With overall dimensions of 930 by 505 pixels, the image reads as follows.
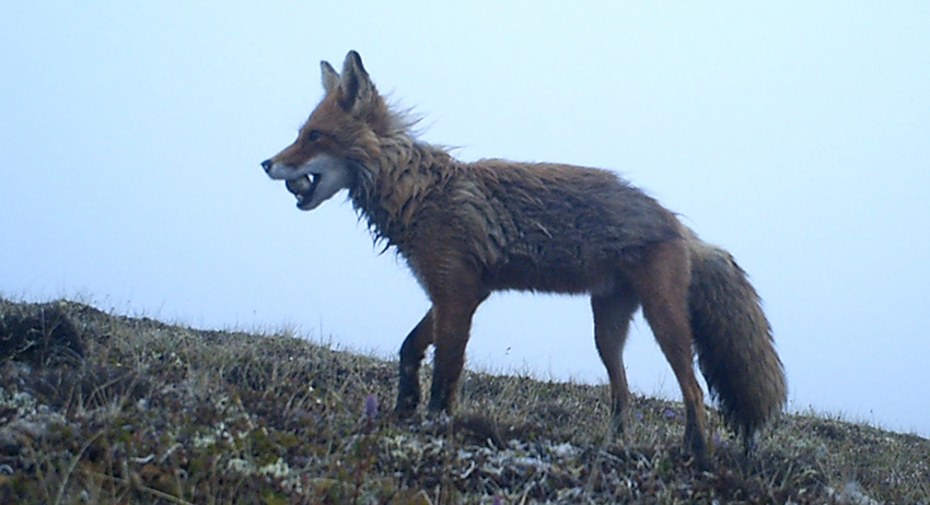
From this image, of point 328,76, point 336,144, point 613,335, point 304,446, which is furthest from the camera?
point 328,76

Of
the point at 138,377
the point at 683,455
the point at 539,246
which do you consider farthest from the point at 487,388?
the point at 138,377

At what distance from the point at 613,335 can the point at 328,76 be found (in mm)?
2961

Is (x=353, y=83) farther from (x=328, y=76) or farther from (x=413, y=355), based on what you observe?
(x=413, y=355)

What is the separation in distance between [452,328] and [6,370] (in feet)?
8.26

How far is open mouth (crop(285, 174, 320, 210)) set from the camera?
250 inches

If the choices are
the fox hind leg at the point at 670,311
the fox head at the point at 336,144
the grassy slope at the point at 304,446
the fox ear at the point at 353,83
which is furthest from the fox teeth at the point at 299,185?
the fox hind leg at the point at 670,311

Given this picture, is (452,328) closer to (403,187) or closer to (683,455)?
(403,187)

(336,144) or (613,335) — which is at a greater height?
(336,144)

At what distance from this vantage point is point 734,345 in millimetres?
6023

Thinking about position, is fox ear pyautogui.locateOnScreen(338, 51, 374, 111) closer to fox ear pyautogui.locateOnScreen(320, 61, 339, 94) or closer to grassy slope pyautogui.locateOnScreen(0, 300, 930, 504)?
fox ear pyautogui.locateOnScreen(320, 61, 339, 94)

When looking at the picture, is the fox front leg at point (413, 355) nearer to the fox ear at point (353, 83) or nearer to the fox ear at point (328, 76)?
the fox ear at point (353, 83)

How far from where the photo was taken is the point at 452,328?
5598mm

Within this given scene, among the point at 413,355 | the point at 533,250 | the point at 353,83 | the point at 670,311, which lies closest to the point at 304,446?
the point at 413,355

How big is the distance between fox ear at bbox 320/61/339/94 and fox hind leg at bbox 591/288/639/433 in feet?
8.47
